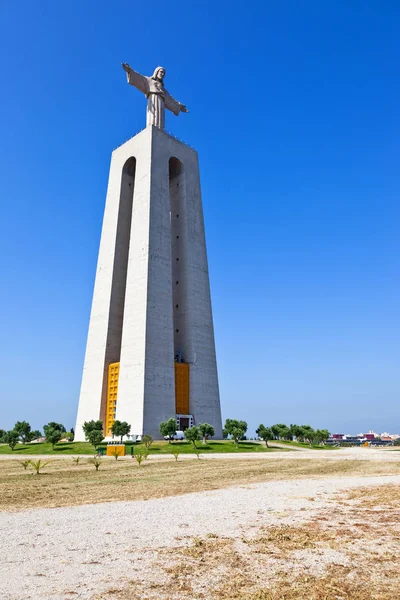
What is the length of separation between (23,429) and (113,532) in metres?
41.8

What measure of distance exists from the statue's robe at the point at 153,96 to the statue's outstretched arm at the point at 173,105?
0.19m

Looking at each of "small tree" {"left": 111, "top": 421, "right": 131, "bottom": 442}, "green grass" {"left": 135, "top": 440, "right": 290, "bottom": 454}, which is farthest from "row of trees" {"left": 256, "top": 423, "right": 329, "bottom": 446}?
"small tree" {"left": 111, "top": 421, "right": 131, "bottom": 442}

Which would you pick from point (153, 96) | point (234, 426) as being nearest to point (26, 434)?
point (234, 426)

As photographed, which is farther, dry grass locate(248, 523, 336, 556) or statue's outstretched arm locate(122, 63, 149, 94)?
statue's outstretched arm locate(122, 63, 149, 94)

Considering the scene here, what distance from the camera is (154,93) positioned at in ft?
198

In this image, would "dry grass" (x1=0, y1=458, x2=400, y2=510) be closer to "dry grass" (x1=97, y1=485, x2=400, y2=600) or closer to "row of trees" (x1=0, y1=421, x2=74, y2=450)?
"dry grass" (x1=97, y1=485, x2=400, y2=600)

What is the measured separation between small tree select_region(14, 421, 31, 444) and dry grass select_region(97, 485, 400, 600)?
140ft

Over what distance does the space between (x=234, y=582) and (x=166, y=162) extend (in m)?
56.3

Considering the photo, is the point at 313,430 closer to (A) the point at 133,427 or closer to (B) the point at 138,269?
(A) the point at 133,427

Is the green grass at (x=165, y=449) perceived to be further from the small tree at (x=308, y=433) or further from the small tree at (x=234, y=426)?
the small tree at (x=308, y=433)

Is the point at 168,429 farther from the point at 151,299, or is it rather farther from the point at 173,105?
the point at 173,105

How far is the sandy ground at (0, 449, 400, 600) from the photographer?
545 centimetres

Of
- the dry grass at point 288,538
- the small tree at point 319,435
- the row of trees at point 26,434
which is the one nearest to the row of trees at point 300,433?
the small tree at point 319,435

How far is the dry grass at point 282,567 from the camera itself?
5.07m
